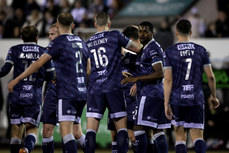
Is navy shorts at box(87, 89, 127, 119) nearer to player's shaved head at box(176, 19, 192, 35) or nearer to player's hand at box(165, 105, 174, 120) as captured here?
player's hand at box(165, 105, 174, 120)

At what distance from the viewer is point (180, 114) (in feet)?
27.5

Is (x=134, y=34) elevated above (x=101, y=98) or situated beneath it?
elevated above

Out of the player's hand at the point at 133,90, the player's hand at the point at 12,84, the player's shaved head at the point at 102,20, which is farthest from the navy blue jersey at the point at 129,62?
the player's hand at the point at 12,84

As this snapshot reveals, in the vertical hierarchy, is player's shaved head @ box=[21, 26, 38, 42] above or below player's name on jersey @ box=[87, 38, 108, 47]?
above

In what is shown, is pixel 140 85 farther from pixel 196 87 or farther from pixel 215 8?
pixel 215 8

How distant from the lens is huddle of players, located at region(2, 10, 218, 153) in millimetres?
8016

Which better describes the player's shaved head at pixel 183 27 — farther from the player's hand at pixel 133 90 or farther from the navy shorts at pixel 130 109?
the navy shorts at pixel 130 109

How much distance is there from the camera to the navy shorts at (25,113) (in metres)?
9.33

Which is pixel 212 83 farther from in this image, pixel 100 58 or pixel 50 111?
pixel 50 111

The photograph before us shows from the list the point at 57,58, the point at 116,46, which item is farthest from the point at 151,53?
the point at 57,58

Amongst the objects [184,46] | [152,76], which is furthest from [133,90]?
[184,46]

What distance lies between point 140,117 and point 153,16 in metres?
8.53

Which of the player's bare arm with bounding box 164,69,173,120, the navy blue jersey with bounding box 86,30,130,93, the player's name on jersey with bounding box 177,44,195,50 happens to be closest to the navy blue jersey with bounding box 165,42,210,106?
the player's name on jersey with bounding box 177,44,195,50

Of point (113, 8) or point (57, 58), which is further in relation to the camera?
point (113, 8)
